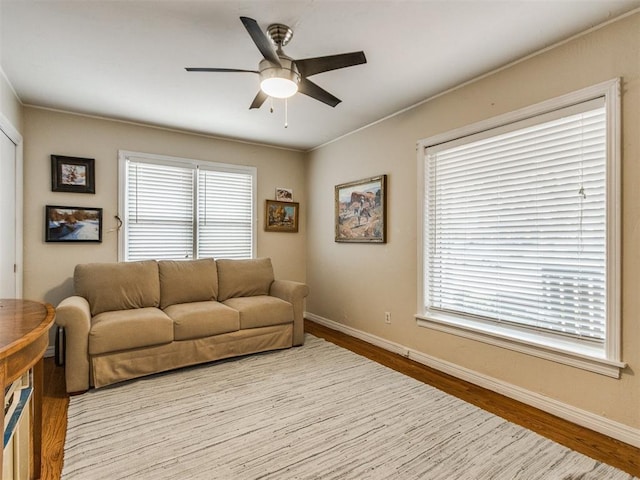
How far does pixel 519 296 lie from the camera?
255 centimetres

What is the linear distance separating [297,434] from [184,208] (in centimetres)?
306

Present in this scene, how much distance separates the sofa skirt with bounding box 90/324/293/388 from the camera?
270cm

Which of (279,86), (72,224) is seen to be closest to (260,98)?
(279,86)

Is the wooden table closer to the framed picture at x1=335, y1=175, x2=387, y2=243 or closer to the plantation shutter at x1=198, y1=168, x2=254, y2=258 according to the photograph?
the plantation shutter at x1=198, y1=168, x2=254, y2=258

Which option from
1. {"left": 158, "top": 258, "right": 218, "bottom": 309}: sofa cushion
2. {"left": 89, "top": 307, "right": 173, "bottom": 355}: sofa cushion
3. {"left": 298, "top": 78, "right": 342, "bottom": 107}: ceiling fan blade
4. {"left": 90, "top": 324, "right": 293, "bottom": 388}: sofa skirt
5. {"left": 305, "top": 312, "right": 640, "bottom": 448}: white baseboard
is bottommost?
{"left": 305, "top": 312, "right": 640, "bottom": 448}: white baseboard

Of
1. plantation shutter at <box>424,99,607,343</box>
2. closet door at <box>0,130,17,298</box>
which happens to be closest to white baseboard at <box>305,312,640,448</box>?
plantation shutter at <box>424,99,607,343</box>

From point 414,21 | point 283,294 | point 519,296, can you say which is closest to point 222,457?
point 283,294

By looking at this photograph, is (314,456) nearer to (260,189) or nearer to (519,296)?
(519,296)

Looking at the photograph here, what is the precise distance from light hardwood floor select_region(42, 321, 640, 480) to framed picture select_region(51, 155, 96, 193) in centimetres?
173

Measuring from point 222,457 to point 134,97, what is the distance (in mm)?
3060

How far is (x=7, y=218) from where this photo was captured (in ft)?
9.59

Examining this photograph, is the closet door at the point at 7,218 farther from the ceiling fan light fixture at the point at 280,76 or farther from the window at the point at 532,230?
the window at the point at 532,230

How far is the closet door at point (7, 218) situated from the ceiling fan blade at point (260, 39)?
2406 millimetres

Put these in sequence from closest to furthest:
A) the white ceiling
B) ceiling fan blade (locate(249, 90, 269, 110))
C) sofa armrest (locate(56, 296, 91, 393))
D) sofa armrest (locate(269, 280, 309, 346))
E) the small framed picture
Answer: the white ceiling
ceiling fan blade (locate(249, 90, 269, 110))
sofa armrest (locate(56, 296, 91, 393))
sofa armrest (locate(269, 280, 309, 346))
the small framed picture
